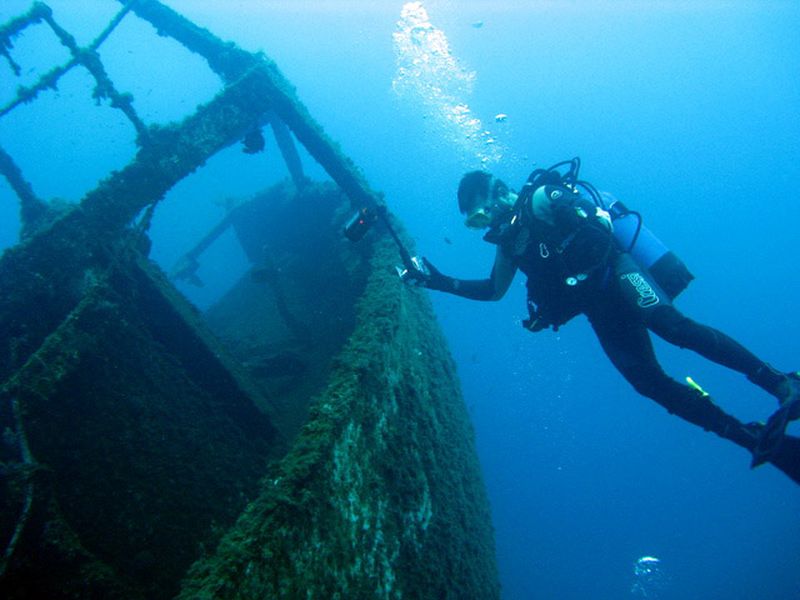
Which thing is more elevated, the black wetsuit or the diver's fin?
the black wetsuit

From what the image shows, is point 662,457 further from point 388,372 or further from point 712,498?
point 388,372

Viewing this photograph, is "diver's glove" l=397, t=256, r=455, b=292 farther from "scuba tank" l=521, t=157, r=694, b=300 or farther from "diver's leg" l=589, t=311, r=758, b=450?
"diver's leg" l=589, t=311, r=758, b=450

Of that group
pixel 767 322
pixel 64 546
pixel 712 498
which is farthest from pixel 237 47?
pixel 767 322

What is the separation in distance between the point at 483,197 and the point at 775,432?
2808 millimetres

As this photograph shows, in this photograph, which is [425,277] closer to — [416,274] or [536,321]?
[416,274]

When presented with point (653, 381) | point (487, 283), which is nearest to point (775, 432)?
point (653, 381)

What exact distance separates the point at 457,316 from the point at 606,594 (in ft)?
97.6

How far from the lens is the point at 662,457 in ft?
97.3

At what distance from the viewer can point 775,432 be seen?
Answer: 284cm

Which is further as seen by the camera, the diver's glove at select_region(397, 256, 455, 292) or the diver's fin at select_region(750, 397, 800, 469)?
the diver's glove at select_region(397, 256, 455, 292)

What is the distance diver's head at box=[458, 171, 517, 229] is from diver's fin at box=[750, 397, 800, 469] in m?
2.52

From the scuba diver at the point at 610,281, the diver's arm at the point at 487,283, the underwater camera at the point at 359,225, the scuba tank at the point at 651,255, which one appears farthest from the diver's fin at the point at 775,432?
the underwater camera at the point at 359,225

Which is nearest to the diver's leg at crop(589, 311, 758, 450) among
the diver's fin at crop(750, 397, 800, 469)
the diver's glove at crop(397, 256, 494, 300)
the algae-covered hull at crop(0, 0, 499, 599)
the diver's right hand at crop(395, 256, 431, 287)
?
the diver's fin at crop(750, 397, 800, 469)

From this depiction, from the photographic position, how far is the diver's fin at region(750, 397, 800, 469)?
282cm
